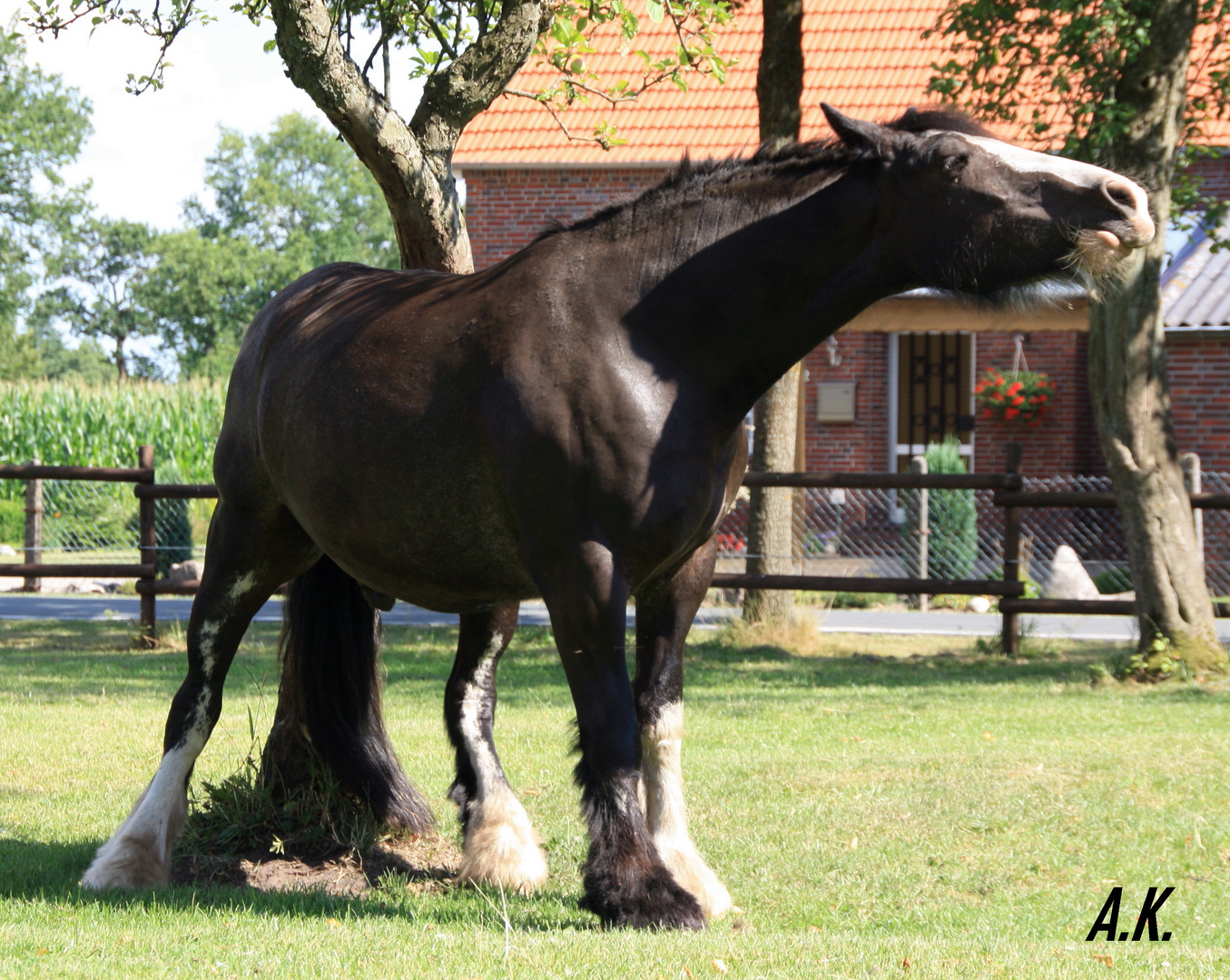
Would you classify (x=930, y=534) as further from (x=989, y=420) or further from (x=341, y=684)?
A: (x=341, y=684)

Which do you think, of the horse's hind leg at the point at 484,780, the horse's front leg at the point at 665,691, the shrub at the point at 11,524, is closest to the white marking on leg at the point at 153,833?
the horse's hind leg at the point at 484,780

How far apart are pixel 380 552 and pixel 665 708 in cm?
105

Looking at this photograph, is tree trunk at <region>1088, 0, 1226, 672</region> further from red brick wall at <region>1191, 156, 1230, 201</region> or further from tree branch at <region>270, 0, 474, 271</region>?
red brick wall at <region>1191, 156, 1230, 201</region>

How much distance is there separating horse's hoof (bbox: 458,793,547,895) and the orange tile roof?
624 inches

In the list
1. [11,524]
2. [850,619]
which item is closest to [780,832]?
[850,619]

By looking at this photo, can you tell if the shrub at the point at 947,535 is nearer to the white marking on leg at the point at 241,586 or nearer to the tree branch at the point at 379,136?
the tree branch at the point at 379,136

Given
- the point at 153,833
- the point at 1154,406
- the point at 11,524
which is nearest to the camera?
the point at 153,833

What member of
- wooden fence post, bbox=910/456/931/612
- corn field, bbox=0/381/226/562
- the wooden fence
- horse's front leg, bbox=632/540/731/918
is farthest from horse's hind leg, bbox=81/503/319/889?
corn field, bbox=0/381/226/562

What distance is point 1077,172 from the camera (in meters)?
3.37

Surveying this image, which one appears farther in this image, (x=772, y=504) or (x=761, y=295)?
(x=772, y=504)

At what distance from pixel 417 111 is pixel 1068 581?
12.3 metres

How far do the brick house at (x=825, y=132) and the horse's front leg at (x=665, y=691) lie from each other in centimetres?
1348

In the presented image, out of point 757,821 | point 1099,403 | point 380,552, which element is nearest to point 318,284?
point 380,552

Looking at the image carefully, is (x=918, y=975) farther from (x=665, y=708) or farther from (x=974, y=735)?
(x=974, y=735)
